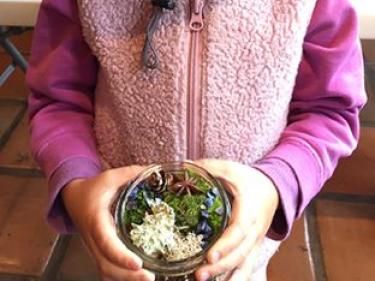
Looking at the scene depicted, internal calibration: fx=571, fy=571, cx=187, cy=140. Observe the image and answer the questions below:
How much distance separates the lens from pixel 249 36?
1.74ft

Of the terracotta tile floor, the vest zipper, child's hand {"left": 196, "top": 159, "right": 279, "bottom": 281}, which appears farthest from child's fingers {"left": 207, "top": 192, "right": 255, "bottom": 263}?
the terracotta tile floor

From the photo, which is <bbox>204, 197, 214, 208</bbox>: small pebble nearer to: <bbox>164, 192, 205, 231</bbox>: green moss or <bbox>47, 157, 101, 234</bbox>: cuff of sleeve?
<bbox>164, 192, 205, 231</bbox>: green moss

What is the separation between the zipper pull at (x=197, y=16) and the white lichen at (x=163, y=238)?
0.62 feet

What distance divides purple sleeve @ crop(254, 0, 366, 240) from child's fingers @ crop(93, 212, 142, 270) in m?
0.16

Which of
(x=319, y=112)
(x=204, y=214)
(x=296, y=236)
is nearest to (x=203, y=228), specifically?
(x=204, y=214)

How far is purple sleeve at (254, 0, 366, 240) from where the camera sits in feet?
1.79

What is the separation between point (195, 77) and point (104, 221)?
160mm

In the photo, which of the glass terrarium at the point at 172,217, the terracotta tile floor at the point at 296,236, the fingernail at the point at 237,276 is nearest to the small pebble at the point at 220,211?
the glass terrarium at the point at 172,217

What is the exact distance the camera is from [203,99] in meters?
0.54

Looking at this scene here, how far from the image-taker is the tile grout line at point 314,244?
1.09 m

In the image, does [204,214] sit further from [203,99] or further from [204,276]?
[203,99]

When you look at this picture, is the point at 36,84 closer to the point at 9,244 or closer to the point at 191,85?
the point at 191,85

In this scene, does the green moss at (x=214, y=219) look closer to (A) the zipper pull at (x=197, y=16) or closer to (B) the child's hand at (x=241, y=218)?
(B) the child's hand at (x=241, y=218)

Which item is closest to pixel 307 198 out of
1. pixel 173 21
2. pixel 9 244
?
pixel 173 21
